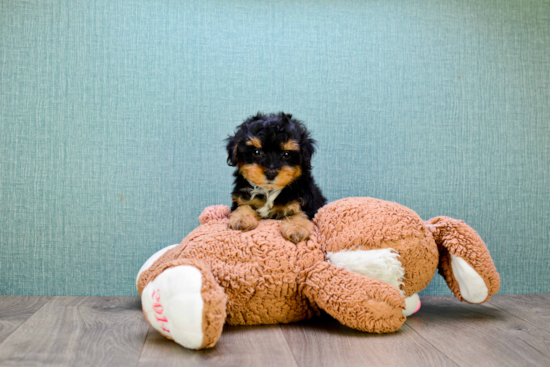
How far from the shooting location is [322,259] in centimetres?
174

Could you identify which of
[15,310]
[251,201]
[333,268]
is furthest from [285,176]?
[15,310]

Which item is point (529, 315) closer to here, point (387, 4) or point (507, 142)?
point (507, 142)

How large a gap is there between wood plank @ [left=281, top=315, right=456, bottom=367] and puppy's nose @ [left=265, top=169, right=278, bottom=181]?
0.61m

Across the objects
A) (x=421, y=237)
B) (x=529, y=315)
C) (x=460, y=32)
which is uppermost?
(x=460, y=32)

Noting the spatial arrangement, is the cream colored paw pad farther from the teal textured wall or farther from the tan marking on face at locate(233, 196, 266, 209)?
the teal textured wall

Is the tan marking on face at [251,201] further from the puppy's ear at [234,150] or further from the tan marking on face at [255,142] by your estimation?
the tan marking on face at [255,142]

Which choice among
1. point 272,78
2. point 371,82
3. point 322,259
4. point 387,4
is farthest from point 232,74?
→ point 322,259

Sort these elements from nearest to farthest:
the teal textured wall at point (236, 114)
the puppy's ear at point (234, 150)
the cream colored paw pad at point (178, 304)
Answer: the cream colored paw pad at point (178, 304)
the puppy's ear at point (234, 150)
the teal textured wall at point (236, 114)

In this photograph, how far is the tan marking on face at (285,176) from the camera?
68.1 inches

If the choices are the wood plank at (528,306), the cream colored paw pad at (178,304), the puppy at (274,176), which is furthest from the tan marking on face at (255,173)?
the wood plank at (528,306)

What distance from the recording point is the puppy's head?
173 cm

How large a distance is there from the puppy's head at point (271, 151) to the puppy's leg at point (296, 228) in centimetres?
16

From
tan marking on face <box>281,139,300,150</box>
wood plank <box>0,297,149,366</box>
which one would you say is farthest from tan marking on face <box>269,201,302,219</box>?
wood plank <box>0,297,149,366</box>

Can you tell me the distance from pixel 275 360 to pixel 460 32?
6.88 ft
